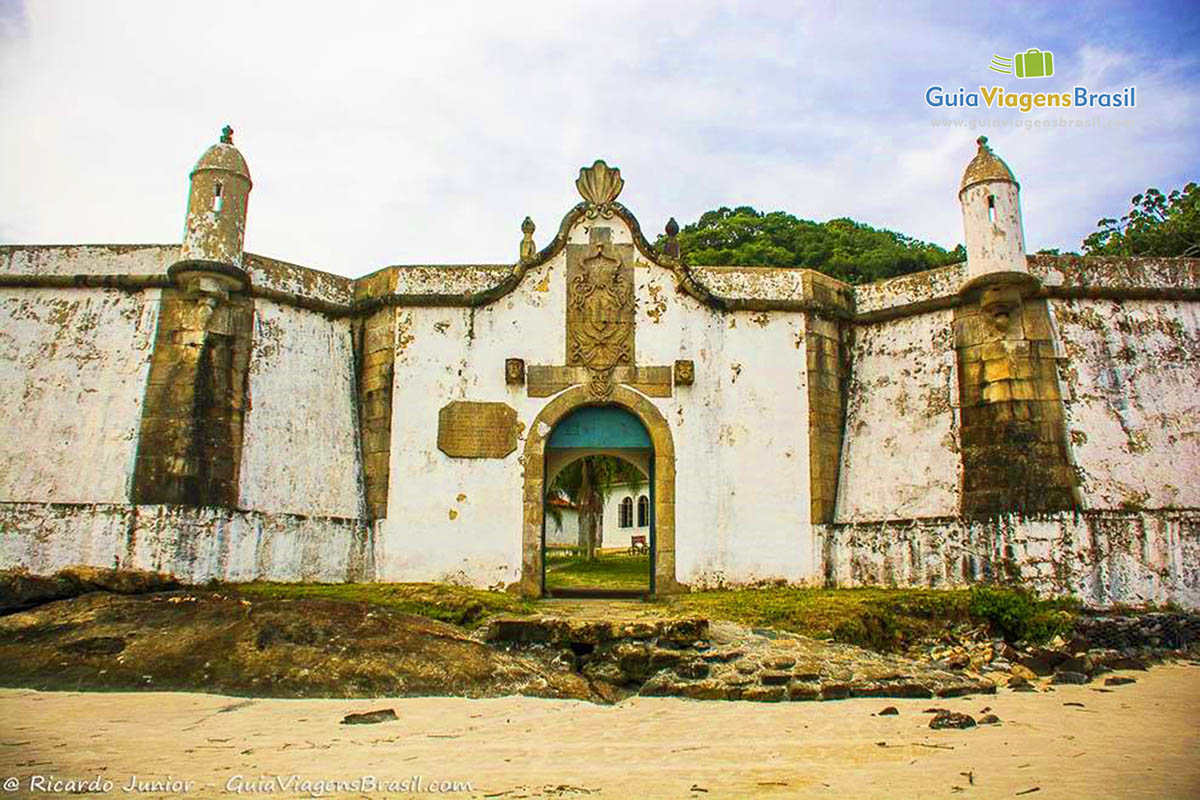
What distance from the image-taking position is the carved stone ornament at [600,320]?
12945mm

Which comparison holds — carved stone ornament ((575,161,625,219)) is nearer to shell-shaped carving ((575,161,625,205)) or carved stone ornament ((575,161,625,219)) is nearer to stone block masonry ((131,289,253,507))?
shell-shaped carving ((575,161,625,205))

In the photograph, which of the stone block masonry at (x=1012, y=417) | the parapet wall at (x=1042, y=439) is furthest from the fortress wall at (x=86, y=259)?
the stone block masonry at (x=1012, y=417)

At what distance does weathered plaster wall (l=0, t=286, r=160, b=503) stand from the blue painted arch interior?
5.40m

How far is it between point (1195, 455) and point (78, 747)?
39.6 feet

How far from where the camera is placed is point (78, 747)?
5176 mm

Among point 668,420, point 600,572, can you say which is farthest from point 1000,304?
point 600,572

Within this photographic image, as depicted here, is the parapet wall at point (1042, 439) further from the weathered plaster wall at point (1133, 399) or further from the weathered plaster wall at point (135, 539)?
the weathered plaster wall at point (135, 539)

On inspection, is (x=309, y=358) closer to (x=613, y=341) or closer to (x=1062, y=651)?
(x=613, y=341)

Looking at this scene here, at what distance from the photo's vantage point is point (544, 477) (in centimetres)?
1270

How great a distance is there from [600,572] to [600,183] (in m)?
12.8

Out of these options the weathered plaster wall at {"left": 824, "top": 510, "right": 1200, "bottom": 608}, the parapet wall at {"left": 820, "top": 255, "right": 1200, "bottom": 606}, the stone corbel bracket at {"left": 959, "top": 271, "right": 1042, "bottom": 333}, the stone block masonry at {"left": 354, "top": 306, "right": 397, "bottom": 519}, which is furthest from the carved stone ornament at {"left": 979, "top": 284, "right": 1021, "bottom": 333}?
the stone block masonry at {"left": 354, "top": 306, "right": 397, "bottom": 519}

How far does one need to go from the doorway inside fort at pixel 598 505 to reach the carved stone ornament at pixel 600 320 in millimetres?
575

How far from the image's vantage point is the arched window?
39062 mm

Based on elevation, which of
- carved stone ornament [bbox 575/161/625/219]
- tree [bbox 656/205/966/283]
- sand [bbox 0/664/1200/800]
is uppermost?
tree [bbox 656/205/966/283]
